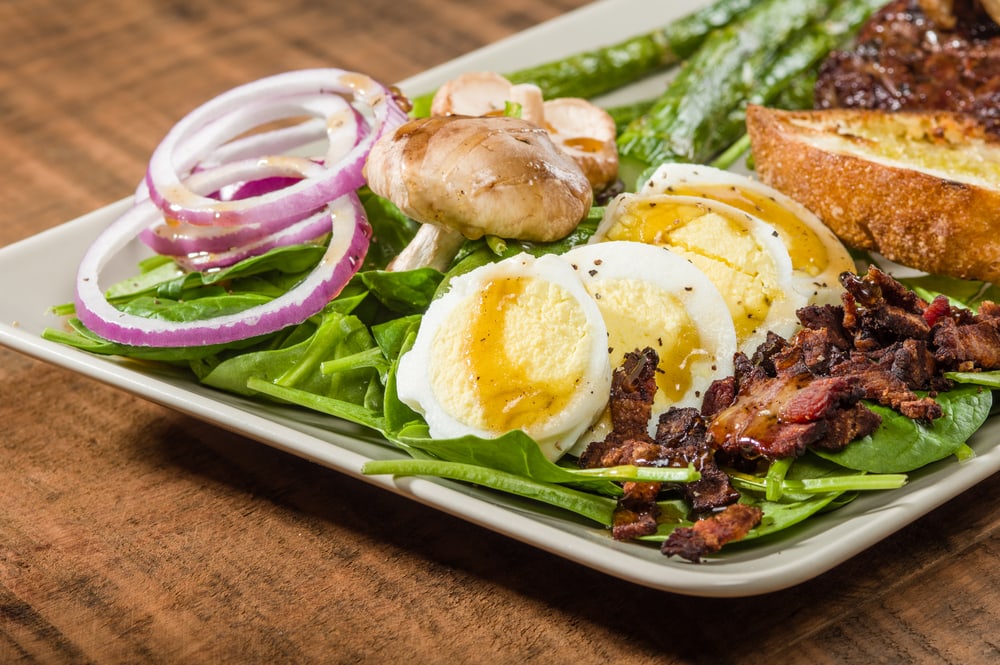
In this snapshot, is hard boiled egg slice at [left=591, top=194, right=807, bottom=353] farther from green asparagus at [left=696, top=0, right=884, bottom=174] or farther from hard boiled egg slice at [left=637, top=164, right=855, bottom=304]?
green asparagus at [left=696, top=0, right=884, bottom=174]

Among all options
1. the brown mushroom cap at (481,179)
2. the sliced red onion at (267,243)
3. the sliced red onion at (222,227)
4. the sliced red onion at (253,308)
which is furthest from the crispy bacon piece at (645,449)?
the sliced red onion at (222,227)

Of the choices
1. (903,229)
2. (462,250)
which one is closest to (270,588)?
(462,250)

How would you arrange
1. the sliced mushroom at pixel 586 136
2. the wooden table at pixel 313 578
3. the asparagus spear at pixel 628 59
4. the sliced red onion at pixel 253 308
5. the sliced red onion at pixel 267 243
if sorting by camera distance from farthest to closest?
1. the asparagus spear at pixel 628 59
2. the sliced mushroom at pixel 586 136
3. the sliced red onion at pixel 267 243
4. the sliced red onion at pixel 253 308
5. the wooden table at pixel 313 578

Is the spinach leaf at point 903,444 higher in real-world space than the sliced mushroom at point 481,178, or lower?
lower

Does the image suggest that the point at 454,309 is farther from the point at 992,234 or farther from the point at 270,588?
the point at 992,234

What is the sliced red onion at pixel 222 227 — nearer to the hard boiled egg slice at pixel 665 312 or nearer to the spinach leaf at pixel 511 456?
the hard boiled egg slice at pixel 665 312

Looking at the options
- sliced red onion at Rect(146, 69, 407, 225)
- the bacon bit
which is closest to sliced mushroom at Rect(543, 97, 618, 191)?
sliced red onion at Rect(146, 69, 407, 225)

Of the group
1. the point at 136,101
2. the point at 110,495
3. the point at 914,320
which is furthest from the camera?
the point at 136,101
